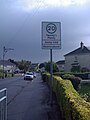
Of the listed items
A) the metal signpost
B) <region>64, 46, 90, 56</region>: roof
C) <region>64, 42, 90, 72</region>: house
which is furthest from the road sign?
<region>64, 46, 90, 56</region>: roof

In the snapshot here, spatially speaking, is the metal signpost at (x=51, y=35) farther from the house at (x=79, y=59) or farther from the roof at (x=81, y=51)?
the roof at (x=81, y=51)

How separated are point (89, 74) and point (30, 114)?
53.2m

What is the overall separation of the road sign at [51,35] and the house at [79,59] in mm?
81905

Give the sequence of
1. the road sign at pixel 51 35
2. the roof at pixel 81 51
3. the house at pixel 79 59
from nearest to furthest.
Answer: the road sign at pixel 51 35 < the house at pixel 79 59 < the roof at pixel 81 51

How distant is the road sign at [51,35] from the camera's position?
15.1 meters

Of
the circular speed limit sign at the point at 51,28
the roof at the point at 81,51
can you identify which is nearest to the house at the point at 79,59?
the roof at the point at 81,51

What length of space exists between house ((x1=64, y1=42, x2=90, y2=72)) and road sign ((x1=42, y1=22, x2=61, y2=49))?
8190 centimetres

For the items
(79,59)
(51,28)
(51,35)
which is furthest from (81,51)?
(51,35)

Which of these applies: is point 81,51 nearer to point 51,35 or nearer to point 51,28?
point 51,28

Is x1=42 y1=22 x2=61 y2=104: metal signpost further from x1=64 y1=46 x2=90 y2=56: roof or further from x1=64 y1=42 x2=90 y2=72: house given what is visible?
x1=64 y1=46 x2=90 y2=56: roof

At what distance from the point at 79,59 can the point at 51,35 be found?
8775 centimetres

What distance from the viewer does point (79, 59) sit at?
10244cm

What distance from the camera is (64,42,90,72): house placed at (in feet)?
327

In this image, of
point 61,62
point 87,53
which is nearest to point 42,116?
point 87,53
